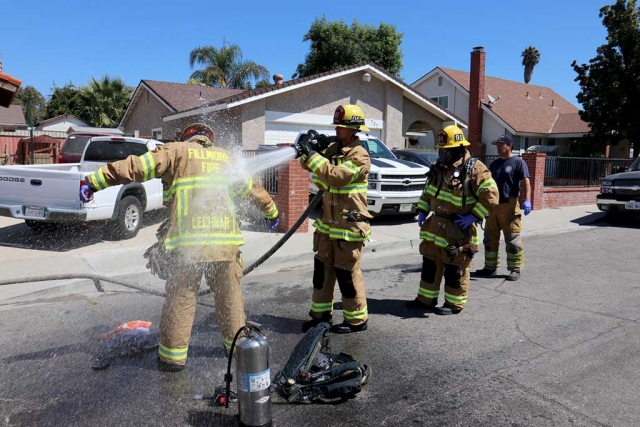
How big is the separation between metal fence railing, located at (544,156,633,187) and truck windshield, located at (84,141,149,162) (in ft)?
39.6

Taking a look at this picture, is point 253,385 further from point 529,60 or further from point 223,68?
point 529,60

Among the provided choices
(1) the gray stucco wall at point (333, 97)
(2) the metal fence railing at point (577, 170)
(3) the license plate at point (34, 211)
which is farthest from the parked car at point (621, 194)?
(3) the license plate at point (34, 211)

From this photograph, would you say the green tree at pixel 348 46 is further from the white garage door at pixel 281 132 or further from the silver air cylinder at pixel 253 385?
the silver air cylinder at pixel 253 385

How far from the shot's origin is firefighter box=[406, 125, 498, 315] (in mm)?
5164

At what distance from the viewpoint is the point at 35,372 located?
3846mm

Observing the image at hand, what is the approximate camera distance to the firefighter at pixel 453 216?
5164 mm

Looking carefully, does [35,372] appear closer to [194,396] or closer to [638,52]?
[194,396]


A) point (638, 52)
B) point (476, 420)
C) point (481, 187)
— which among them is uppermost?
point (638, 52)

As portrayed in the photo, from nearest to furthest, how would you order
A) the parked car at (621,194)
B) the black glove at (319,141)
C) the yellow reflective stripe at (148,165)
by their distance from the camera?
the yellow reflective stripe at (148,165) < the black glove at (319,141) < the parked car at (621,194)

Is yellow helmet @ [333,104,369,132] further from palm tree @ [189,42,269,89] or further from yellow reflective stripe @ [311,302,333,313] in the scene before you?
palm tree @ [189,42,269,89]

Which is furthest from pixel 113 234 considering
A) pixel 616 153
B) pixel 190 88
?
pixel 616 153

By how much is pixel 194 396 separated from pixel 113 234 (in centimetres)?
606

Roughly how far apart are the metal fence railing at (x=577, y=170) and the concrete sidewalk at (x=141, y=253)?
4389 mm

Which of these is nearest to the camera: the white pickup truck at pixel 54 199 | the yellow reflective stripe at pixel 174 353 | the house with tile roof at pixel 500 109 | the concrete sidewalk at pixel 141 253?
the yellow reflective stripe at pixel 174 353
